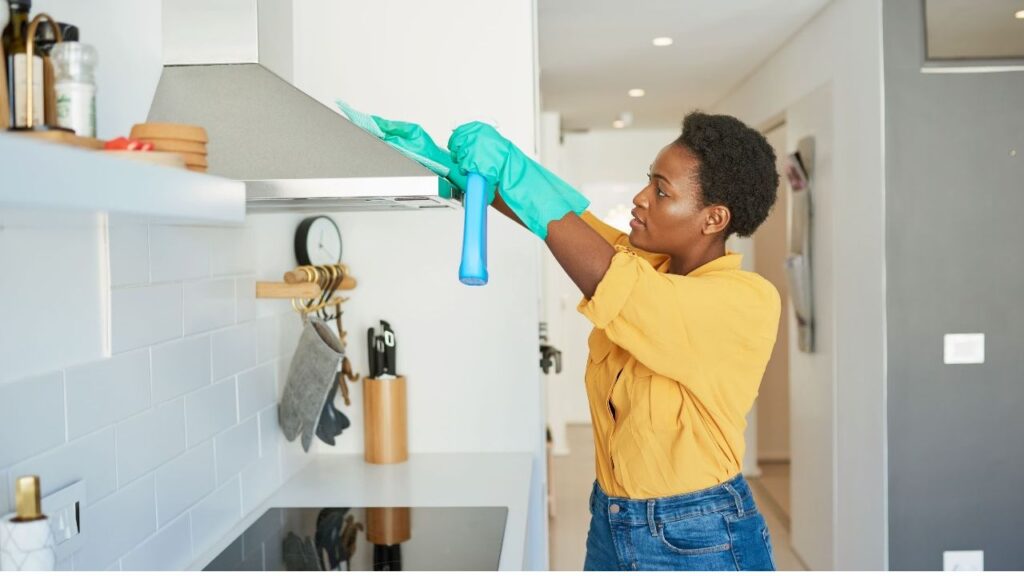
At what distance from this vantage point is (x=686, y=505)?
5.16 ft

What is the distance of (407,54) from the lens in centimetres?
229

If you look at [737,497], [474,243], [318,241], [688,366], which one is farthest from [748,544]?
[318,241]

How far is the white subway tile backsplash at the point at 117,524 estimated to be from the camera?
1354 millimetres

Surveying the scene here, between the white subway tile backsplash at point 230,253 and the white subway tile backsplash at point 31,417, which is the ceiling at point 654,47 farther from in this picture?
the white subway tile backsplash at point 31,417

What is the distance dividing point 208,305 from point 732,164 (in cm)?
102

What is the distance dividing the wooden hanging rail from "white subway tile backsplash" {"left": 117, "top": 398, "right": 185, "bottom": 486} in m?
0.39

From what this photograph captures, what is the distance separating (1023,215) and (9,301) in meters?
2.84

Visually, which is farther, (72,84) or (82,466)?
(82,466)

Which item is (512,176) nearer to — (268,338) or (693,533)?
(693,533)

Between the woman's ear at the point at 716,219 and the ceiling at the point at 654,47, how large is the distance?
6.59 feet

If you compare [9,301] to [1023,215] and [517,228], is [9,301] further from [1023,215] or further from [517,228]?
[1023,215]

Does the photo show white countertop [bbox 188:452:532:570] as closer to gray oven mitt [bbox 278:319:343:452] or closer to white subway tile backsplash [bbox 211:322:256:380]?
gray oven mitt [bbox 278:319:343:452]

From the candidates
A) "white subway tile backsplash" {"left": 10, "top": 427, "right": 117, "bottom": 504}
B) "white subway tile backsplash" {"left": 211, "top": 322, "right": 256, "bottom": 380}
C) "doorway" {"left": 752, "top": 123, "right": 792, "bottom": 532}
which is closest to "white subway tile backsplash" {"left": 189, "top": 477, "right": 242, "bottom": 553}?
"white subway tile backsplash" {"left": 211, "top": 322, "right": 256, "bottom": 380}

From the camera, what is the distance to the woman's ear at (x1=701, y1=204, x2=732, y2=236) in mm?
1569
